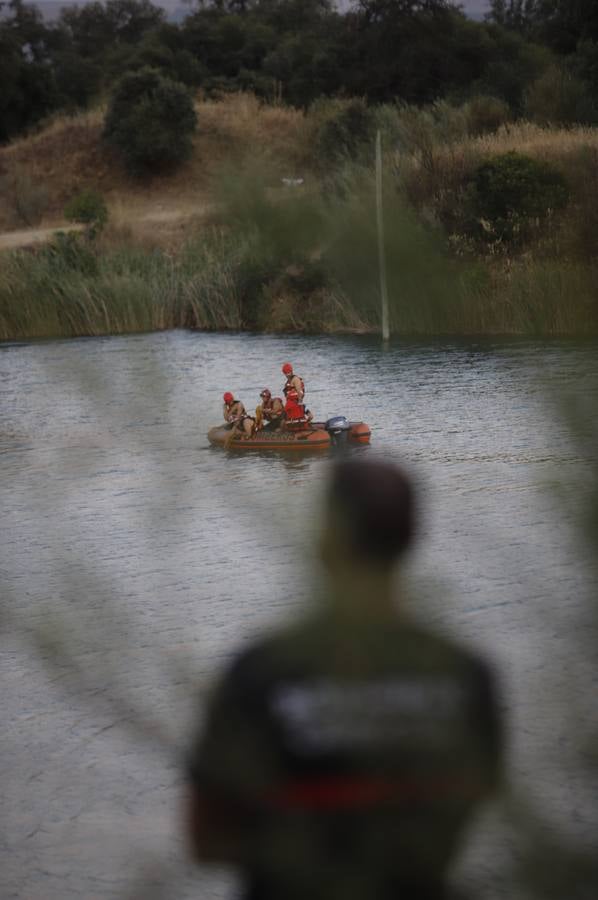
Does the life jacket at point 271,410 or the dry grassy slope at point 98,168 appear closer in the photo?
the life jacket at point 271,410

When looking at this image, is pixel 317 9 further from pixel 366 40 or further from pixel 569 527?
pixel 569 527

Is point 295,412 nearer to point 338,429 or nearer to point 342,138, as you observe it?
point 338,429

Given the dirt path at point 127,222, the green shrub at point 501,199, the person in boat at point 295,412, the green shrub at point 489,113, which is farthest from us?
the dirt path at point 127,222

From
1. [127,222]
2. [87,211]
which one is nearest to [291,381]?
[87,211]

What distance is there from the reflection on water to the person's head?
31mm

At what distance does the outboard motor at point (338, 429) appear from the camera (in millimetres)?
17562

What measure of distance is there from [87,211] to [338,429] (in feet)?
87.5

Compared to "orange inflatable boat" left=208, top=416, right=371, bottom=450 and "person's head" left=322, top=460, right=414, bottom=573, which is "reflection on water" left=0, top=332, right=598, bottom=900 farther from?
"orange inflatable boat" left=208, top=416, right=371, bottom=450

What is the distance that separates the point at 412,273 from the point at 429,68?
4689 centimetres

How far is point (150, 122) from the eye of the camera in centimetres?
4653

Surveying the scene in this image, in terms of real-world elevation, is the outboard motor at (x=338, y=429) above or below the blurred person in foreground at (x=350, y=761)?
below

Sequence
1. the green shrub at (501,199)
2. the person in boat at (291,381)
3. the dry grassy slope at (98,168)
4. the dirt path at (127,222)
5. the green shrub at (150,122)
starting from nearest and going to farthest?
the green shrub at (501,199) → the person in boat at (291,381) → the dirt path at (127,222) → the dry grassy slope at (98,168) → the green shrub at (150,122)

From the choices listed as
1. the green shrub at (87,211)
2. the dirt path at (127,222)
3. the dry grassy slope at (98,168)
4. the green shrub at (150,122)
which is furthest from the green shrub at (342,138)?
the green shrub at (150,122)

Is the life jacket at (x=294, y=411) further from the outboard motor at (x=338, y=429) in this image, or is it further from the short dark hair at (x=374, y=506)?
the short dark hair at (x=374, y=506)
